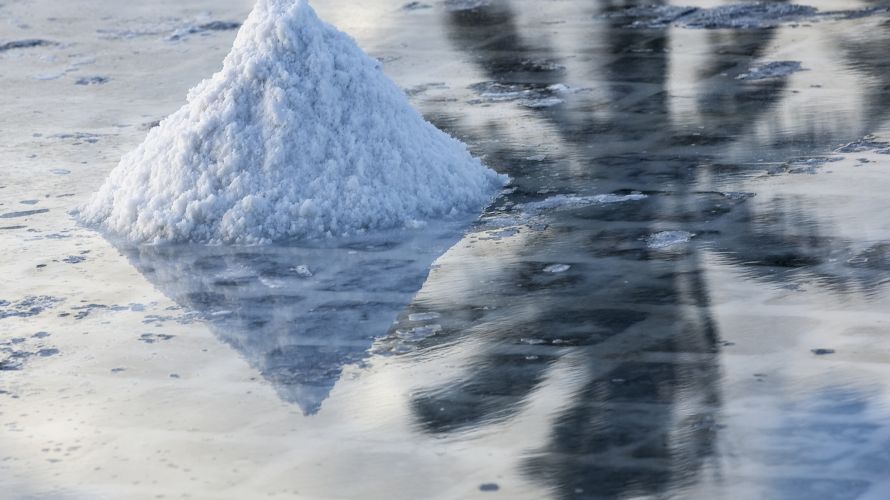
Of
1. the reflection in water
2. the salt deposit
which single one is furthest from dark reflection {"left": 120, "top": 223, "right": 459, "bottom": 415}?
the salt deposit

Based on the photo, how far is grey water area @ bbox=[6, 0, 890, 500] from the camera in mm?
3980

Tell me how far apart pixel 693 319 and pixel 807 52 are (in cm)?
452

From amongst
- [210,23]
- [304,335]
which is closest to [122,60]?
[210,23]

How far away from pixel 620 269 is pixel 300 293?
3.49 feet

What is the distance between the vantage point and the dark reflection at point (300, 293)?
4816 millimetres

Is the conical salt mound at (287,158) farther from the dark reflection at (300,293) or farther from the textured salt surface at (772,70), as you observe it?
the textured salt surface at (772,70)

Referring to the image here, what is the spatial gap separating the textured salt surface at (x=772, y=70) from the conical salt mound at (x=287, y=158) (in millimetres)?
2476

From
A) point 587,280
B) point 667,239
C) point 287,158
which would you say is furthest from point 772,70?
point 587,280

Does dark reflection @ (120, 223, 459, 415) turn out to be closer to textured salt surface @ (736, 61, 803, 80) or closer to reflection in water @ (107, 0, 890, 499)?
→ reflection in water @ (107, 0, 890, 499)

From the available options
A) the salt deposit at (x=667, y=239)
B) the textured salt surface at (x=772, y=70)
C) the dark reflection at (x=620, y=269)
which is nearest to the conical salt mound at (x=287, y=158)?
the dark reflection at (x=620, y=269)

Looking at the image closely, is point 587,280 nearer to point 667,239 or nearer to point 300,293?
point 667,239

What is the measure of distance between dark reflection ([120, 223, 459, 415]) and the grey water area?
1 centimetres

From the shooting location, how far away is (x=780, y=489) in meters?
3.74

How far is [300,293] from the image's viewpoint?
5.50 m
